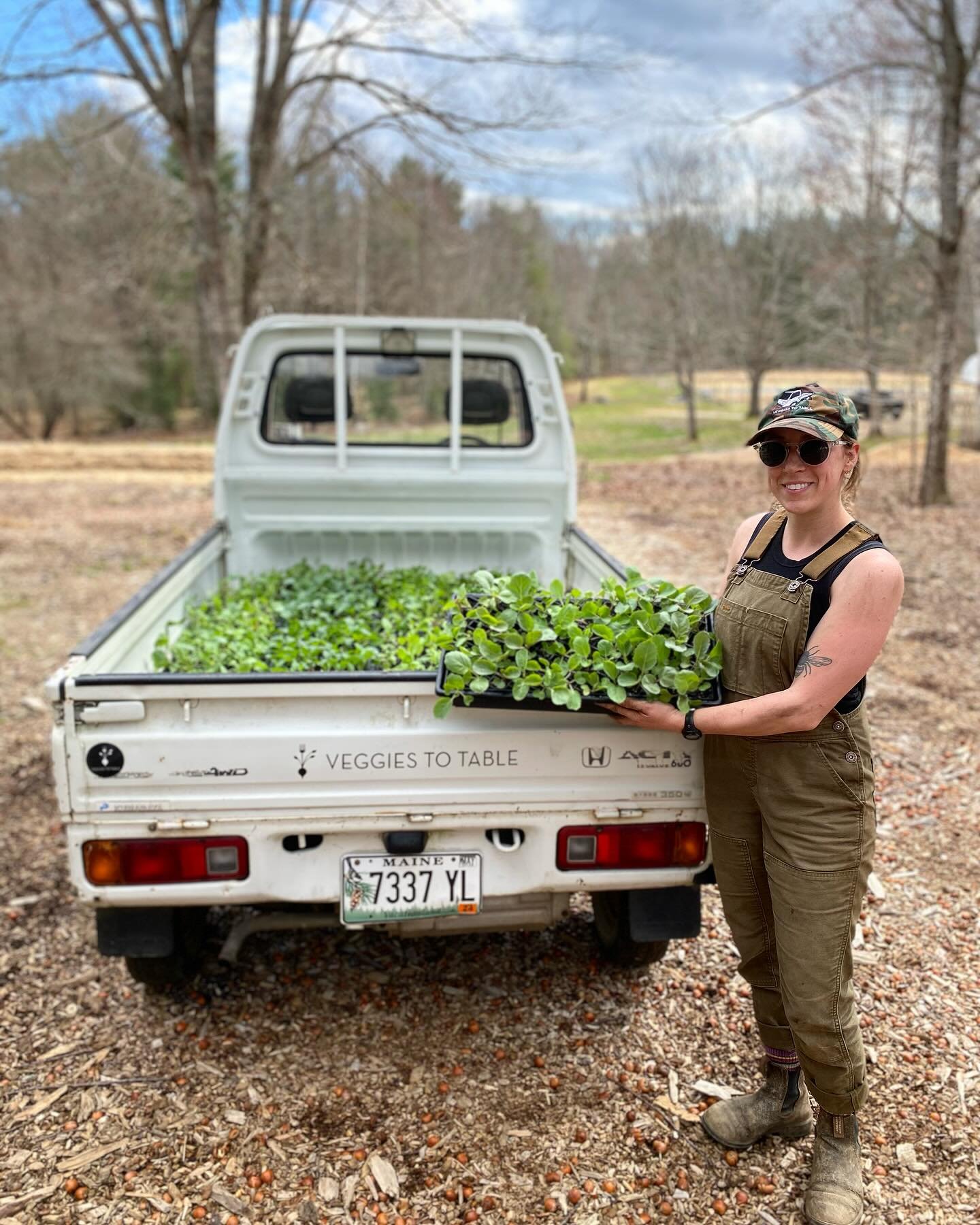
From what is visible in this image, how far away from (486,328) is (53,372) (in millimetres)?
28668

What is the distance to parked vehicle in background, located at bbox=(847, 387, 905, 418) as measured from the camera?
2322 centimetres

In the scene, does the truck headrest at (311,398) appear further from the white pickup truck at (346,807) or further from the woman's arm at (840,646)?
the woman's arm at (840,646)

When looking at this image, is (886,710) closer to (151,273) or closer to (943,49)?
(943,49)

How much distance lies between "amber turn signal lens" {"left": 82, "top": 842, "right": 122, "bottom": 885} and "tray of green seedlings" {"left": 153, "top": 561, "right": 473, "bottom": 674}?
74 cm

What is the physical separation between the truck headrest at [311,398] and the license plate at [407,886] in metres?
3.11

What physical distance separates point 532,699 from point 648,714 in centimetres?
29

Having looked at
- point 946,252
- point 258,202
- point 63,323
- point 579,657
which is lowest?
point 579,657

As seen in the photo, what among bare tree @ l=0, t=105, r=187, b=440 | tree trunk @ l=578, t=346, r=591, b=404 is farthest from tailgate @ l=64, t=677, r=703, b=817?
tree trunk @ l=578, t=346, r=591, b=404

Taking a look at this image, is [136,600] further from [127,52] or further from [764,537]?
[127,52]

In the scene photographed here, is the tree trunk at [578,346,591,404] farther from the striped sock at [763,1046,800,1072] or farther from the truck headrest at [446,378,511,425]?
the striped sock at [763,1046,800,1072]

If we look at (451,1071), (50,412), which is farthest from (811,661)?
(50,412)

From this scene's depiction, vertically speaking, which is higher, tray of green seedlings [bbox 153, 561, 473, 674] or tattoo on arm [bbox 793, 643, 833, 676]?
tattoo on arm [bbox 793, 643, 833, 676]

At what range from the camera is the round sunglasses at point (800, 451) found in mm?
2113

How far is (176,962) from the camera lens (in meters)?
2.98
